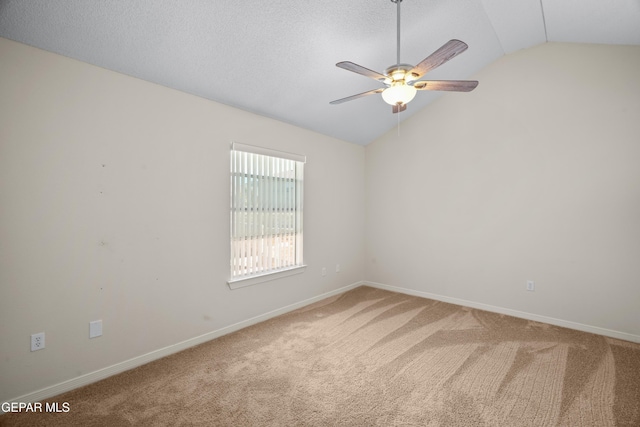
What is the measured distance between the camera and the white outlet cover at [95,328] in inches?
89.7

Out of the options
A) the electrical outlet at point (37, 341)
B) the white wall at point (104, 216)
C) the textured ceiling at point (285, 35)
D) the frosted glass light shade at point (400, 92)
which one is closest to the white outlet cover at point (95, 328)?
the white wall at point (104, 216)

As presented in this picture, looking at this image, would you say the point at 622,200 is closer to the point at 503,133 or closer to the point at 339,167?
the point at 503,133

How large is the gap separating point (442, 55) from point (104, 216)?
A: 8.75 feet

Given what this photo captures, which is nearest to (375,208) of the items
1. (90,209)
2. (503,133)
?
(503,133)

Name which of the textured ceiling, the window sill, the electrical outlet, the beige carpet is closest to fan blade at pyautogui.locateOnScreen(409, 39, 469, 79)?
the textured ceiling

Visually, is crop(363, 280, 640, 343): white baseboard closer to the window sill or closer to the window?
the window sill

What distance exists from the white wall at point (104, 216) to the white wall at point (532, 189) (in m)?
2.52

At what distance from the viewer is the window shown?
10.6ft

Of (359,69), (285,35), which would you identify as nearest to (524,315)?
(359,69)

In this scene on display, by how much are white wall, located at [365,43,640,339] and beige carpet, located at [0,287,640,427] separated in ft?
2.11

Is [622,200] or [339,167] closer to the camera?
[622,200]

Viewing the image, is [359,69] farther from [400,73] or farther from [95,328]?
[95,328]

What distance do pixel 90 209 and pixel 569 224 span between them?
4.64 m

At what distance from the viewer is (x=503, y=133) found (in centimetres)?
373
